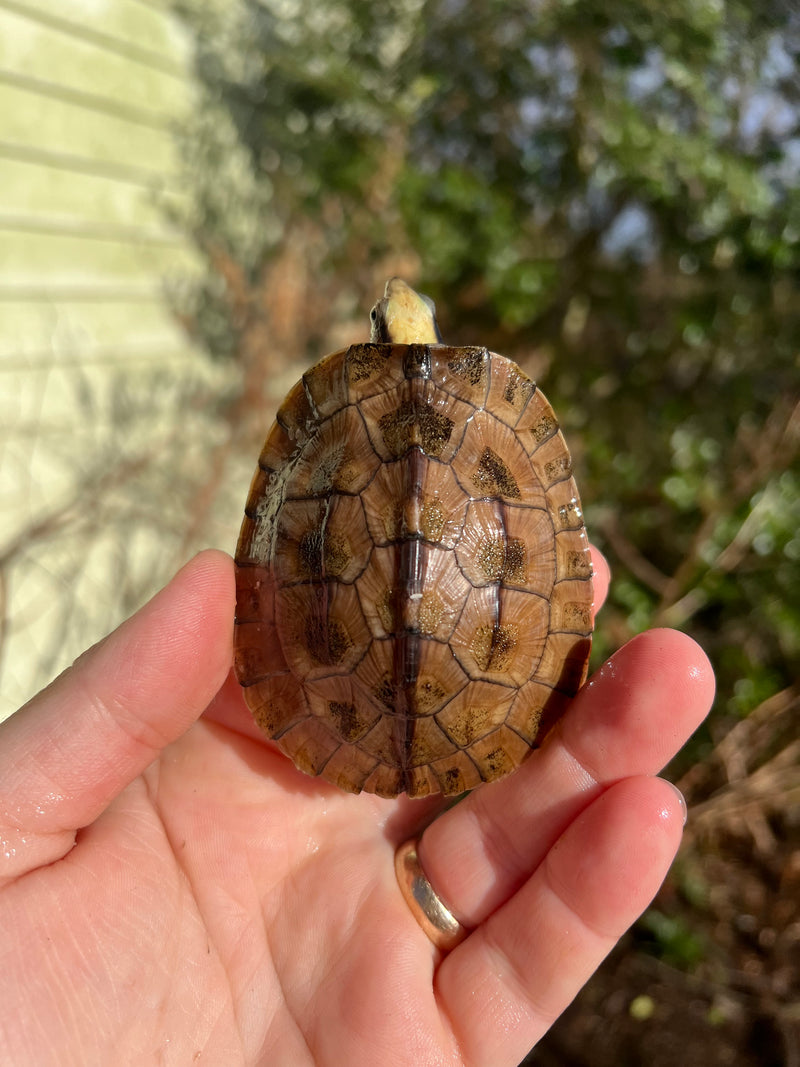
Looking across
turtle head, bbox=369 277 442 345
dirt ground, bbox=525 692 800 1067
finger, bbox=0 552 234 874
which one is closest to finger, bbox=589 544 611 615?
turtle head, bbox=369 277 442 345

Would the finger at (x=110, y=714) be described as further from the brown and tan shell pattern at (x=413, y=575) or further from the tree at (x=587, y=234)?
the tree at (x=587, y=234)

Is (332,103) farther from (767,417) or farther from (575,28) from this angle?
(767,417)

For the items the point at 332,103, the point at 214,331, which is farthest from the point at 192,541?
the point at 332,103

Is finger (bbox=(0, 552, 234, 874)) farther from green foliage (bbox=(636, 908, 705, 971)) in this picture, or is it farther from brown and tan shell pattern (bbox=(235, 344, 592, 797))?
green foliage (bbox=(636, 908, 705, 971))

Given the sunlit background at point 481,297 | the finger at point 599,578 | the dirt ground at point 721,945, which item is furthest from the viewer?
the sunlit background at point 481,297

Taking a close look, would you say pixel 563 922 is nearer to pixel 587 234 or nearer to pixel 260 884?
pixel 260 884

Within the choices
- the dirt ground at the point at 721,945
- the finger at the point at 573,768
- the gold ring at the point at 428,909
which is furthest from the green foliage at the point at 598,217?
the gold ring at the point at 428,909

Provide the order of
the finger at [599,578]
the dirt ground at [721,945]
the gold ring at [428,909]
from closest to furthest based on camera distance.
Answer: the gold ring at [428,909], the finger at [599,578], the dirt ground at [721,945]
